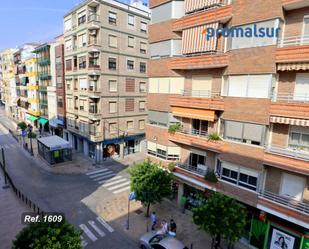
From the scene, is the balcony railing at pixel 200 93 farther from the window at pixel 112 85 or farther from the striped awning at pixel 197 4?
the window at pixel 112 85

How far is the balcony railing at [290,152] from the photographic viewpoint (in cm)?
1115

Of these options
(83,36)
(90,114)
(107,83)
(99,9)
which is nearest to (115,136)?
(90,114)

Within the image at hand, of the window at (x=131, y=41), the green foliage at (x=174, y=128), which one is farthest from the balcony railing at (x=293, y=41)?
the window at (x=131, y=41)

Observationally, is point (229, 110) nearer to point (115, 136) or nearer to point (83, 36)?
point (115, 136)

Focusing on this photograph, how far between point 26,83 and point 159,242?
166 feet

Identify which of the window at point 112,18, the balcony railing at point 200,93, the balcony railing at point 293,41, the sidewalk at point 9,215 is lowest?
the sidewalk at point 9,215

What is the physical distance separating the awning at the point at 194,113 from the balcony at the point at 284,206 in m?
5.75

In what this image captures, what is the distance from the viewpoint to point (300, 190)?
38.5 feet

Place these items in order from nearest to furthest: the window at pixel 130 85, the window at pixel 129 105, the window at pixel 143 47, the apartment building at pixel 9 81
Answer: the window at pixel 130 85
the window at pixel 129 105
the window at pixel 143 47
the apartment building at pixel 9 81

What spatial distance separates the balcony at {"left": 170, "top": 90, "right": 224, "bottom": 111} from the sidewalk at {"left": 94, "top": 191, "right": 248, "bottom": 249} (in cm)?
895

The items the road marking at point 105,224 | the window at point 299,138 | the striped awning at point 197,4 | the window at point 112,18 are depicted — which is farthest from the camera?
the window at point 112,18

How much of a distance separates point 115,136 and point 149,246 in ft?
62.5

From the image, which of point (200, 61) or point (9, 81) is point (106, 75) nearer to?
point (200, 61)

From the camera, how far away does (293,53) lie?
10734 millimetres
